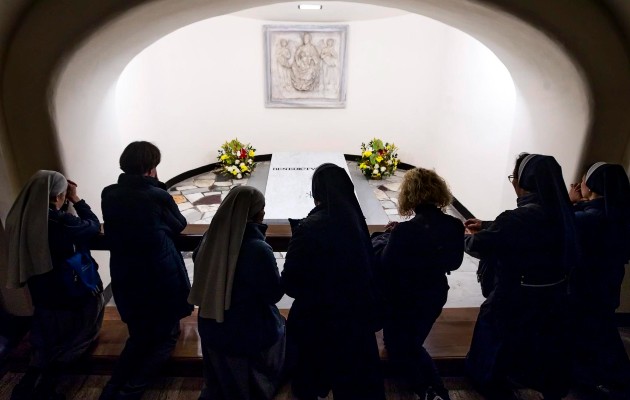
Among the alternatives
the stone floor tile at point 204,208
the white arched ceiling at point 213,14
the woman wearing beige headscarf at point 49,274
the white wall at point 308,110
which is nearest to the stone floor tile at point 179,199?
the stone floor tile at point 204,208

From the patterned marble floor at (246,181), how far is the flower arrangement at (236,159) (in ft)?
0.60

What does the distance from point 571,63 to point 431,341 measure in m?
2.38

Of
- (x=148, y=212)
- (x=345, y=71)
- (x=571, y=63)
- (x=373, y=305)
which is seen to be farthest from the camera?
(x=345, y=71)

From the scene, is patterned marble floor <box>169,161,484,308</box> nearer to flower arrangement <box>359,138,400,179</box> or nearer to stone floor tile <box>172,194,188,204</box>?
stone floor tile <box>172,194,188,204</box>

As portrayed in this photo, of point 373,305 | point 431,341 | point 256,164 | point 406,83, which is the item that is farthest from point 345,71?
point 373,305

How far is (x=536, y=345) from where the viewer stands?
9.09 ft

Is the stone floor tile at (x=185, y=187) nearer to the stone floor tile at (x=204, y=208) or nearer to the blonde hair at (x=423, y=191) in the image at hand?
the stone floor tile at (x=204, y=208)

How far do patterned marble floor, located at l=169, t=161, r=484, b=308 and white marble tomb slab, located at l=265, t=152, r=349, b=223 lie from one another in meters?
0.65

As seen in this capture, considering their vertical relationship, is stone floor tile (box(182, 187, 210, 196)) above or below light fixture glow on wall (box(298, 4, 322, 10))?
below

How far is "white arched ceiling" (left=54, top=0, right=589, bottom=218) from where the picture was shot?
10.6ft

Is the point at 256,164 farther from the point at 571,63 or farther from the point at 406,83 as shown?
the point at 571,63

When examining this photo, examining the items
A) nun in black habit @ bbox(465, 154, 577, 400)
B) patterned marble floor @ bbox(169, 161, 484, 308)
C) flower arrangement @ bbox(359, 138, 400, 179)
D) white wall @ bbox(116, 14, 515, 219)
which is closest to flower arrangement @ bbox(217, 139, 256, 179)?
patterned marble floor @ bbox(169, 161, 484, 308)

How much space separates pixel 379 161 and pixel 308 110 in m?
2.16

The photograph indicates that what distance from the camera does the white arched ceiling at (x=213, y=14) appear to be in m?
3.23
